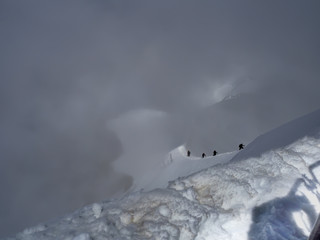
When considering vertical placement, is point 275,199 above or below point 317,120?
below

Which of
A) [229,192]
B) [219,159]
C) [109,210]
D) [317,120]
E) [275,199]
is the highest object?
[219,159]

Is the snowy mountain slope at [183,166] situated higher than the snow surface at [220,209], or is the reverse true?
the snowy mountain slope at [183,166]

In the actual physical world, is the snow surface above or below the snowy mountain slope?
below

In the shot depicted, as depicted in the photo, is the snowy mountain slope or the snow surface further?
the snowy mountain slope

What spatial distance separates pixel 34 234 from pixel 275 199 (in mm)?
4596

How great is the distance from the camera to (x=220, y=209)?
539 cm

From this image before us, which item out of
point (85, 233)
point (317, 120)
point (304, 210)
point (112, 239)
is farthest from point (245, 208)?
point (317, 120)

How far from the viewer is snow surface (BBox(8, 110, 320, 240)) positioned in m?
4.74

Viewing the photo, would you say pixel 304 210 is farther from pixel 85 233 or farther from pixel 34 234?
pixel 34 234

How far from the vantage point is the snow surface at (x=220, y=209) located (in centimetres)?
474

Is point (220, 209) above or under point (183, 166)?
under

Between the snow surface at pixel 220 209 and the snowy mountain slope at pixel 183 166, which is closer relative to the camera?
the snow surface at pixel 220 209

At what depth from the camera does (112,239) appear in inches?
192

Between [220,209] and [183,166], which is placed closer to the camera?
[220,209]
